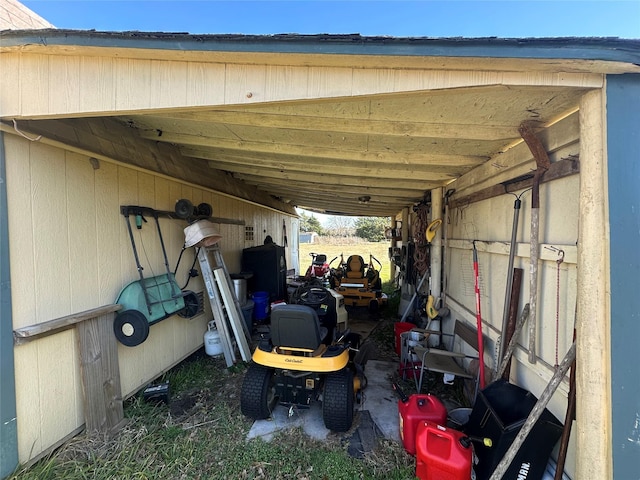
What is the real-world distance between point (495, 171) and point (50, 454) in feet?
13.8

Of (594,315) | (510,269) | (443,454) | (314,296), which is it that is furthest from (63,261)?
(510,269)

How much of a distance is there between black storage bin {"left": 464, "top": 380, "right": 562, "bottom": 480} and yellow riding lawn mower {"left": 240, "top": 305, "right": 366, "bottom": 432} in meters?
0.97

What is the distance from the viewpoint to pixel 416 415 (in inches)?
84.7

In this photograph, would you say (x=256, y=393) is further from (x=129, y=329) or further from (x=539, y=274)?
(x=539, y=274)

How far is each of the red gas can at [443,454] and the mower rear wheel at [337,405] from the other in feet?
2.10

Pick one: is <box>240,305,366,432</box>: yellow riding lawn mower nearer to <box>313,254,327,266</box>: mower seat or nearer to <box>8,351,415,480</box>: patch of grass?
<box>8,351,415,480</box>: patch of grass

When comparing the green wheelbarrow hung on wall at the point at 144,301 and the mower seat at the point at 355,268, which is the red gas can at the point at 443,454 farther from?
the mower seat at the point at 355,268

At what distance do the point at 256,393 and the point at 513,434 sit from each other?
1.87 m

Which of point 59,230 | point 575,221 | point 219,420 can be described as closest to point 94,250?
point 59,230

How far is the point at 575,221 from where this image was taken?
1.72 meters

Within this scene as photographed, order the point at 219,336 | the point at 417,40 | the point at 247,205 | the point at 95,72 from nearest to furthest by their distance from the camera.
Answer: the point at 417,40, the point at 95,72, the point at 219,336, the point at 247,205

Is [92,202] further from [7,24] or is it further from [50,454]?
[50,454]

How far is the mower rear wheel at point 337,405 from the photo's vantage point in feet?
7.80

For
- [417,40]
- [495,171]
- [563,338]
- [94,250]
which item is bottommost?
[563,338]
